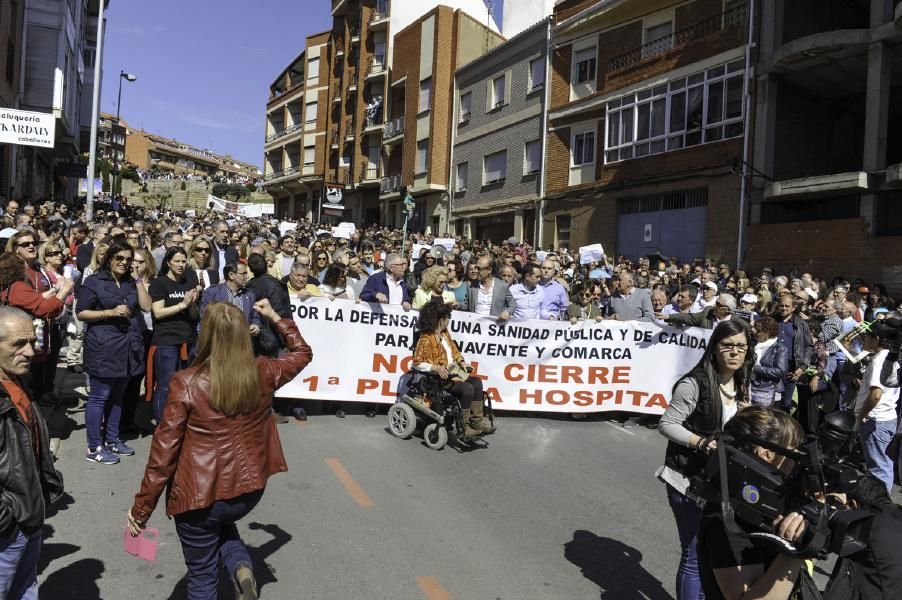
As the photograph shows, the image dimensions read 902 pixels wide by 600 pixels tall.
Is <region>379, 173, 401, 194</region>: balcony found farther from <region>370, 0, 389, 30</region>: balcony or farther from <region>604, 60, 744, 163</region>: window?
<region>604, 60, 744, 163</region>: window

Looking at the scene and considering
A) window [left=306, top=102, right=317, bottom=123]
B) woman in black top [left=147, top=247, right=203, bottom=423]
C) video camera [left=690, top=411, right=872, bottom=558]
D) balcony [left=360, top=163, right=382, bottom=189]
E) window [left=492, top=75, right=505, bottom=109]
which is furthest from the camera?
window [left=306, top=102, right=317, bottom=123]

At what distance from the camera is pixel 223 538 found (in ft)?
11.9

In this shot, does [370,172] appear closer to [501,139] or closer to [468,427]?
[501,139]

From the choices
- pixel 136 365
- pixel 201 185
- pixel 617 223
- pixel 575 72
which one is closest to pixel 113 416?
pixel 136 365

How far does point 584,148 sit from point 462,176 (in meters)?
9.48

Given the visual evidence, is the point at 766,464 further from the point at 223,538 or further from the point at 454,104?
the point at 454,104

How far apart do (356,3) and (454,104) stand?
53.9 feet

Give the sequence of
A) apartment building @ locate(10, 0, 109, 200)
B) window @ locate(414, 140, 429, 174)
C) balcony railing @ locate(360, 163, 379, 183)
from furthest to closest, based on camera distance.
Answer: balcony railing @ locate(360, 163, 379, 183) → window @ locate(414, 140, 429, 174) → apartment building @ locate(10, 0, 109, 200)

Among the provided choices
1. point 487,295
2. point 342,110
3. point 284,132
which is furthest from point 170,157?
point 487,295

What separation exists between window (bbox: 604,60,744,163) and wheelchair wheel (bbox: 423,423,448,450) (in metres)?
16.1

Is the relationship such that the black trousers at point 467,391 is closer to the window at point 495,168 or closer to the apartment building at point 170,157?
the window at point 495,168

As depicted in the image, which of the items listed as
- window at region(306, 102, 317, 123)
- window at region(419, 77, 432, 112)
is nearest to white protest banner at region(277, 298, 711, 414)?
window at region(419, 77, 432, 112)

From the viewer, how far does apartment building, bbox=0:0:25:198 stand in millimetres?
22078

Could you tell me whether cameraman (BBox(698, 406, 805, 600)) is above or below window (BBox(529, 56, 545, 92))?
below
